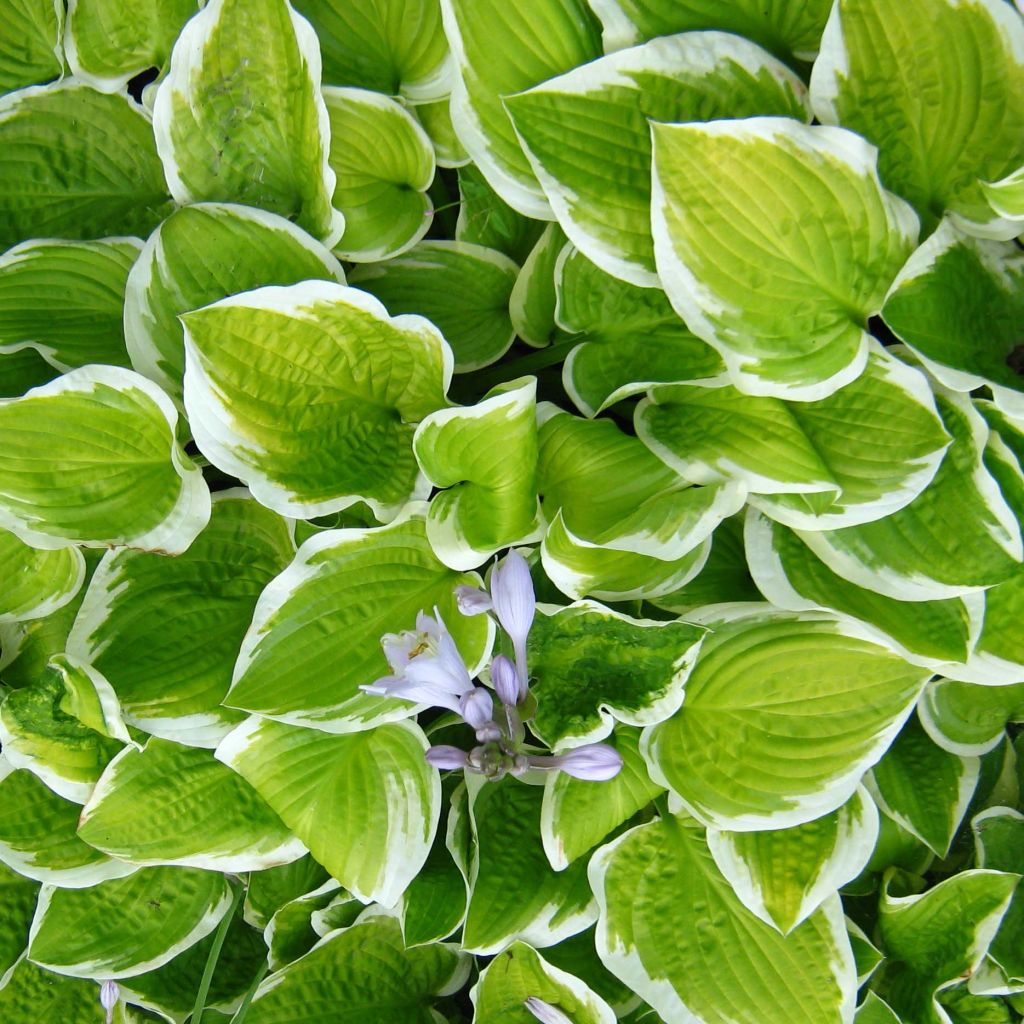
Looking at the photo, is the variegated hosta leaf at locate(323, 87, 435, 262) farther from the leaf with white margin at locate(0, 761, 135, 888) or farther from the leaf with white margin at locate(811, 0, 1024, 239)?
the leaf with white margin at locate(0, 761, 135, 888)

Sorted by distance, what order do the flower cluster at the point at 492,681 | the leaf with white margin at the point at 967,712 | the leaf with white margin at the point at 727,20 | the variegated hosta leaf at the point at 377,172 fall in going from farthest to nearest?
1. the leaf with white margin at the point at 967,712
2. the variegated hosta leaf at the point at 377,172
3. the leaf with white margin at the point at 727,20
4. the flower cluster at the point at 492,681

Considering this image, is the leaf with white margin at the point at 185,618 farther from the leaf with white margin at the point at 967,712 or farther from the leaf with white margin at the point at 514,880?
the leaf with white margin at the point at 967,712

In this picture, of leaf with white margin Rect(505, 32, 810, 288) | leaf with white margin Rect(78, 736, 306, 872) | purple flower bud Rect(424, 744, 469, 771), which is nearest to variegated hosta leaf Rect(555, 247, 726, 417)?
leaf with white margin Rect(505, 32, 810, 288)

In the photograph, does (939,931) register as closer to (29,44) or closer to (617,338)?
(617,338)

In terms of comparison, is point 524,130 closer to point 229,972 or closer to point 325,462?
point 325,462

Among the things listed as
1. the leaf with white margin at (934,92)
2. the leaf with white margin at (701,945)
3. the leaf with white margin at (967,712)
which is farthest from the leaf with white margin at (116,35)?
the leaf with white margin at (967,712)
